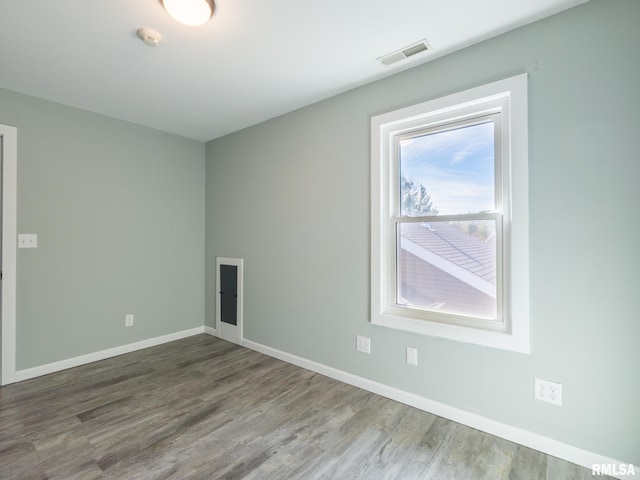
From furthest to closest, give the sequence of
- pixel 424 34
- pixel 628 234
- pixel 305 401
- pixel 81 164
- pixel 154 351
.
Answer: pixel 154 351
pixel 81 164
pixel 305 401
pixel 424 34
pixel 628 234

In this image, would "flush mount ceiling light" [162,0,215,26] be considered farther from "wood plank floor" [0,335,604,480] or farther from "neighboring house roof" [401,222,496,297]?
"wood plank floor" [0,335,604,480]

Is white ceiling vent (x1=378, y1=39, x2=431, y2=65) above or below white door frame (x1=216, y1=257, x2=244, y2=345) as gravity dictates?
above

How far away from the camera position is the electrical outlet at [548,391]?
1.83 m

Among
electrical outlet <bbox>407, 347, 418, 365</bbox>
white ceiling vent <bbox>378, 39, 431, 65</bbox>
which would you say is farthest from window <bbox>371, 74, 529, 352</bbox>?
white ceiling vent <bbox>378, 39, 431, 65</bbox>

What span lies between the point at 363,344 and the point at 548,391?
1280 millimetres

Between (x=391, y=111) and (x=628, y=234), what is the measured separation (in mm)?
1683

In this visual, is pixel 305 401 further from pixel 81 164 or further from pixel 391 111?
pixel 81 164

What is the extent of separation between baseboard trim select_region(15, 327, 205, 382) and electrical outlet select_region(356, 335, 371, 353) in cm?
246

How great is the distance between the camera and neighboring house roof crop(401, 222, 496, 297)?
7.04 ft

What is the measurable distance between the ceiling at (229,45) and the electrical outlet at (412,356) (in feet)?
7.13

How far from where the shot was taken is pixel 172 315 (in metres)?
3.91

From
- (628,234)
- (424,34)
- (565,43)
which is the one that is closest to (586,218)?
(628,234)

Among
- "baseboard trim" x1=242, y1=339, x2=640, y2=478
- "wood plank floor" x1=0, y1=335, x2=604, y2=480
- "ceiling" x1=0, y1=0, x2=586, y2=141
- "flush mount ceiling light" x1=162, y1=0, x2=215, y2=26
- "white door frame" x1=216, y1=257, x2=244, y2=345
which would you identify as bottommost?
"wood plank floor" x1=0, y1=335, x2=604, y2=480

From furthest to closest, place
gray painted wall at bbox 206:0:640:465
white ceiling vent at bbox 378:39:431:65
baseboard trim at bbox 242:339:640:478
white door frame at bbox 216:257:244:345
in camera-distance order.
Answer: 1. white door frame at bbox 216:257:244:345
2. white ceiling vent at bbox 378:39:431:65
3. baseboard trim at bbox 242:339:640:478
4. gray painted wall at bbox 206:0:640:465
